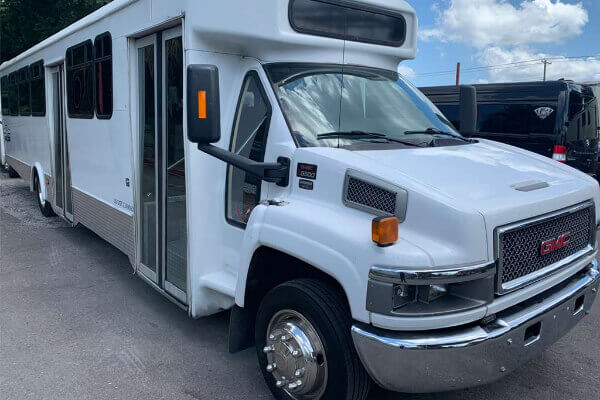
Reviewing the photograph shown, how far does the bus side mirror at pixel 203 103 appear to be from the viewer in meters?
3.01

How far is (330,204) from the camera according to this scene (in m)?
2.98

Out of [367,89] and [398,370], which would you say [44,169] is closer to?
[367,89]

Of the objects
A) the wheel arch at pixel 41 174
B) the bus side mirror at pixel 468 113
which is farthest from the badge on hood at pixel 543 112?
the wheel arch at pixel 41 174

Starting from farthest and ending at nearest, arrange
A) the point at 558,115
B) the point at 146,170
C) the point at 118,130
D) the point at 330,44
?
1. the point at 558,115
2. the point at 118,130
3. the point at 146,170
4. the point at 330,44

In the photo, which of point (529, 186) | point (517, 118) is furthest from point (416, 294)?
point (517, 118)

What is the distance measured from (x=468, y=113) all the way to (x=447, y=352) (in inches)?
117

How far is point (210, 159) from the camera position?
12.8 ft

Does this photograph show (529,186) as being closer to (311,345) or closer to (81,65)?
(311,345)

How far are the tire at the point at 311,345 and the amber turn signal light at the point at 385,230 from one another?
1.73 feet

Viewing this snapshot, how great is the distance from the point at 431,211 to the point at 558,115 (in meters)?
7.59

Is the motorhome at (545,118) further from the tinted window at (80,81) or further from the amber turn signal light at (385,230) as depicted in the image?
the amber turn signal light at (385,230)

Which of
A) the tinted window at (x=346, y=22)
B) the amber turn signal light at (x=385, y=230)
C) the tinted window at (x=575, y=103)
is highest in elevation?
the tinted window at (x=346, y=22)

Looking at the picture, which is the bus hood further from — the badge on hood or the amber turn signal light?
the badge on hood

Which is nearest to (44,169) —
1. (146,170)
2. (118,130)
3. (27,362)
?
(118,130)
